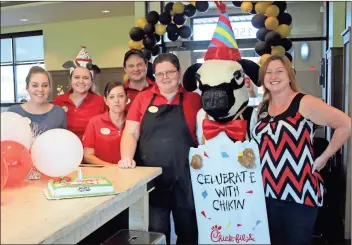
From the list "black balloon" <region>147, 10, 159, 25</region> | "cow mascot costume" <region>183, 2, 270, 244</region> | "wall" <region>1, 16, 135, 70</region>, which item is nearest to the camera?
"cow mascot costume" <region>183, 2, 270, 244</region>

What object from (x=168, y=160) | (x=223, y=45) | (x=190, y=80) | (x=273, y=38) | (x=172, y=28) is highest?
(x=172, y=28)

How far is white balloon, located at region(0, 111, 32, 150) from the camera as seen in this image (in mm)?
1100

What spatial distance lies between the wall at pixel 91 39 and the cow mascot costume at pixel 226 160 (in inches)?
213

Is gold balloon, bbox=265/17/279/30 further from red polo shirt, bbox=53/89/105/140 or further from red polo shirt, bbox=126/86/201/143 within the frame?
red polo shirt, bbox=53/89/105/140

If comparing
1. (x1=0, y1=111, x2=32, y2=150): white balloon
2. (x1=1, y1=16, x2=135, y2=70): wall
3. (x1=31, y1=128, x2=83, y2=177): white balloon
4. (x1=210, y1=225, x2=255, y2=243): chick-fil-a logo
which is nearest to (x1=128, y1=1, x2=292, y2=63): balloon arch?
(x1=210, y1=225, x2=255, y2=243): chick-fil-a logo

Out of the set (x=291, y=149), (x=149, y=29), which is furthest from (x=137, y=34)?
(x=291, y=149)

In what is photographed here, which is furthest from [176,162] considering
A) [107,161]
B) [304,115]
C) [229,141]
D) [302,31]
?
[302,31]

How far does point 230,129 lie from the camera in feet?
6.39

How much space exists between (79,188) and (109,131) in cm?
102

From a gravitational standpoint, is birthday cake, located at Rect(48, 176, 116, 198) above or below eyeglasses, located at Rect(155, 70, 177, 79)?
below

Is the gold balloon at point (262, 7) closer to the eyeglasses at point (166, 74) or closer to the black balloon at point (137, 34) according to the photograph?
the black balloon at point (137, 34)

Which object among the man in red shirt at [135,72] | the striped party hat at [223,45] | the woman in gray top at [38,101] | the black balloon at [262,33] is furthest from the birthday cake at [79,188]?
the black balloon at [262,33]

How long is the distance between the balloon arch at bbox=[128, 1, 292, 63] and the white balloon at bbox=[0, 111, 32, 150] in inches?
96.2

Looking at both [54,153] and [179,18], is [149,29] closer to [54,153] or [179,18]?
[179,18]
